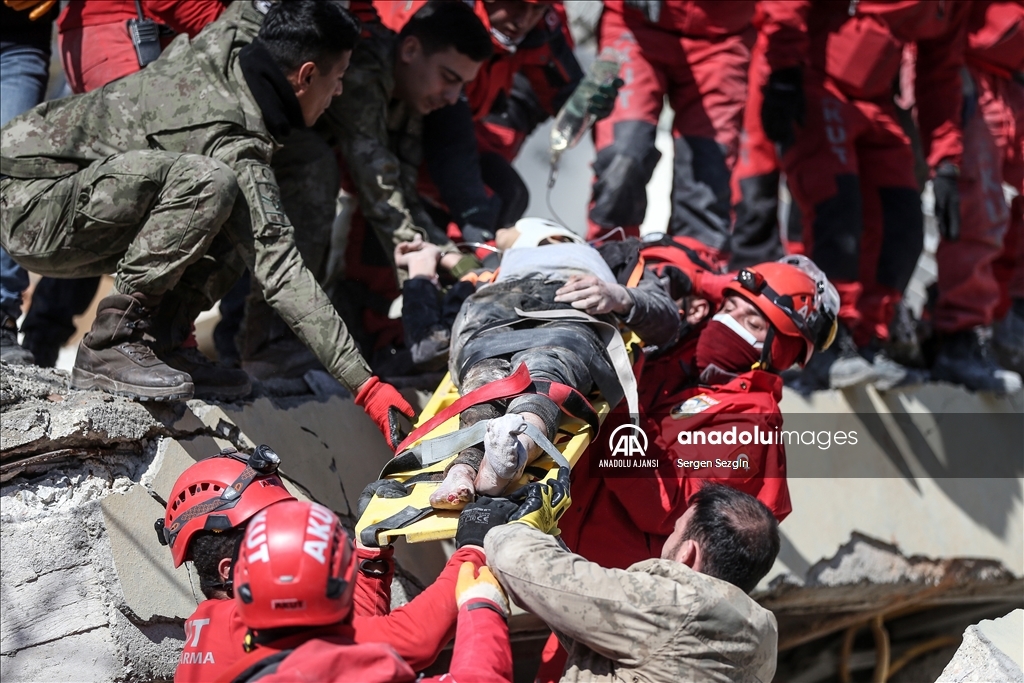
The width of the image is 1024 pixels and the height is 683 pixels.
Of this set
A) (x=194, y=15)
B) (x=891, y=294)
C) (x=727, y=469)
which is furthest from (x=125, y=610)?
(x=891, y=294)

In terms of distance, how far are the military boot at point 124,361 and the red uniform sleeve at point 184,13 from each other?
3.71 feet

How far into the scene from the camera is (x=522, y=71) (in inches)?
189

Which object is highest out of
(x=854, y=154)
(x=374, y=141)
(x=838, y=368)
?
(x=374, y=141)

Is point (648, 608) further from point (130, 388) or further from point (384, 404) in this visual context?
point (130, 388)

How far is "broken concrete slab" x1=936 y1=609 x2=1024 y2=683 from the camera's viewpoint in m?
2.68

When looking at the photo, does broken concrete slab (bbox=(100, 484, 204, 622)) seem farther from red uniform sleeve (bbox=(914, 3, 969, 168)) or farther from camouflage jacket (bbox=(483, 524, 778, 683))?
red uniform sleeve (bbox=(914, 3, 969, 168))

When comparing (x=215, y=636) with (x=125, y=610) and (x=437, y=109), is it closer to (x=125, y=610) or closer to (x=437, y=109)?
(x=125, y=610)

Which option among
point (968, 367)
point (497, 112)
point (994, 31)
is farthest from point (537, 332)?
point (994, 31)

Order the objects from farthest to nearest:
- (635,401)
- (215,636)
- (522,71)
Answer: (522,71)
(635,401)
(215,636)

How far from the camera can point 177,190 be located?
9.70ft

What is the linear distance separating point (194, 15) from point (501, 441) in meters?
2.08

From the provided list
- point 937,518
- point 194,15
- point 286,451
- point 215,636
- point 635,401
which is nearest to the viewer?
point 215,636

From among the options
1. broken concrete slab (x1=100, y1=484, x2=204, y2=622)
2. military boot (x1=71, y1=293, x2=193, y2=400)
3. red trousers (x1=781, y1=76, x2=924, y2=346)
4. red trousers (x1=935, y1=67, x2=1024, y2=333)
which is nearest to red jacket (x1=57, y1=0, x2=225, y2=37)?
military boot (x1=71, y1=293, x2=193, y2=400)

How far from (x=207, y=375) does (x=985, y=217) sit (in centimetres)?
374
